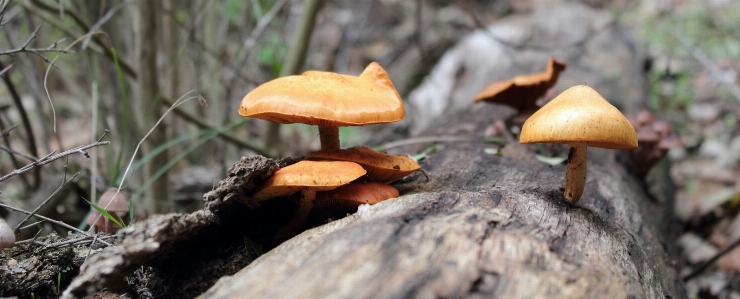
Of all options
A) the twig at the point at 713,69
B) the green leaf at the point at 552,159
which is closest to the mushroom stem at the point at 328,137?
the green leaf at the point at 552,159

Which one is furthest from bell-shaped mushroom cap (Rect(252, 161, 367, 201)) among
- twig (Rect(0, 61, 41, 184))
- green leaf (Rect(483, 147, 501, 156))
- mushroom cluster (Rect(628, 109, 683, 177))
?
mushroom cluster (Rect(628, 109, 683, 177))

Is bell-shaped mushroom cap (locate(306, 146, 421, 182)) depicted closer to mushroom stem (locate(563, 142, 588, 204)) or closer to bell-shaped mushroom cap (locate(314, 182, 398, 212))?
bell-shaped mushroom cap (locate(314, 182, 398, 212))

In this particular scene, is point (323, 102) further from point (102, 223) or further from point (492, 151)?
point (492, 151)

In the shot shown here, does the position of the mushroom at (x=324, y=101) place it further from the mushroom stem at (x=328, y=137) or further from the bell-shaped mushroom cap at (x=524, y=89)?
the bell-shaped mushroom cap at (x=524, y=89)

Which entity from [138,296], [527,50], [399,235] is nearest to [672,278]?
[399,235]

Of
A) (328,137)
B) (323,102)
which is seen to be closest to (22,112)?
(328,137)

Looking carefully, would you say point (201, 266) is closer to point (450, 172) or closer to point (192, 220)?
point (192, 220)
